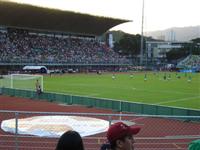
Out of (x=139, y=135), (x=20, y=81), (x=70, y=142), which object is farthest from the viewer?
(x=20, y=81)

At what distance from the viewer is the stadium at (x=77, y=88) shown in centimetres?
1538

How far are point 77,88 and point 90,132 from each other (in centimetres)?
2563

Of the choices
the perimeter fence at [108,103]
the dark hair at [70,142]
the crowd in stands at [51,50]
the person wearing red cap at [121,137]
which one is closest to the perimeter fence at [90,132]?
the perimeter fence at [108,103]

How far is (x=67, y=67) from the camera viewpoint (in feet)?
268

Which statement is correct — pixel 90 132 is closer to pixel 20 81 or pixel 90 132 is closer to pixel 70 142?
pixel 70 142

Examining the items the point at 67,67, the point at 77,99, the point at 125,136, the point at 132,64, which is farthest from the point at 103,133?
the point at 132,64

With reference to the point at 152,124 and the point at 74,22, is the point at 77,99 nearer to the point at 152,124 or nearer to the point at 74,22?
the point at 152,124

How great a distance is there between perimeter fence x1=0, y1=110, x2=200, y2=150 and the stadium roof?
2070 inches

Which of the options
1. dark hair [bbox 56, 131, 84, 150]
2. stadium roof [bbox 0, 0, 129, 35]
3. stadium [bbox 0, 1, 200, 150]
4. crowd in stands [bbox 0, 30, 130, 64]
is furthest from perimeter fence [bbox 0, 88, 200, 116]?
stadium roof [bbox 0, 0, 129, 35]

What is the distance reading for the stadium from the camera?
605 inches

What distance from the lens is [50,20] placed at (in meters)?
82.1

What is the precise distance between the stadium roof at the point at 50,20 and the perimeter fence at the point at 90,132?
173 feet

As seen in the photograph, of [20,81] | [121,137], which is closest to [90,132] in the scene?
[121,137]

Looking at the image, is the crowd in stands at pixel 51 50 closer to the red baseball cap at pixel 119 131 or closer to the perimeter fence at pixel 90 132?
the perimeter fence at pixel 90 132
